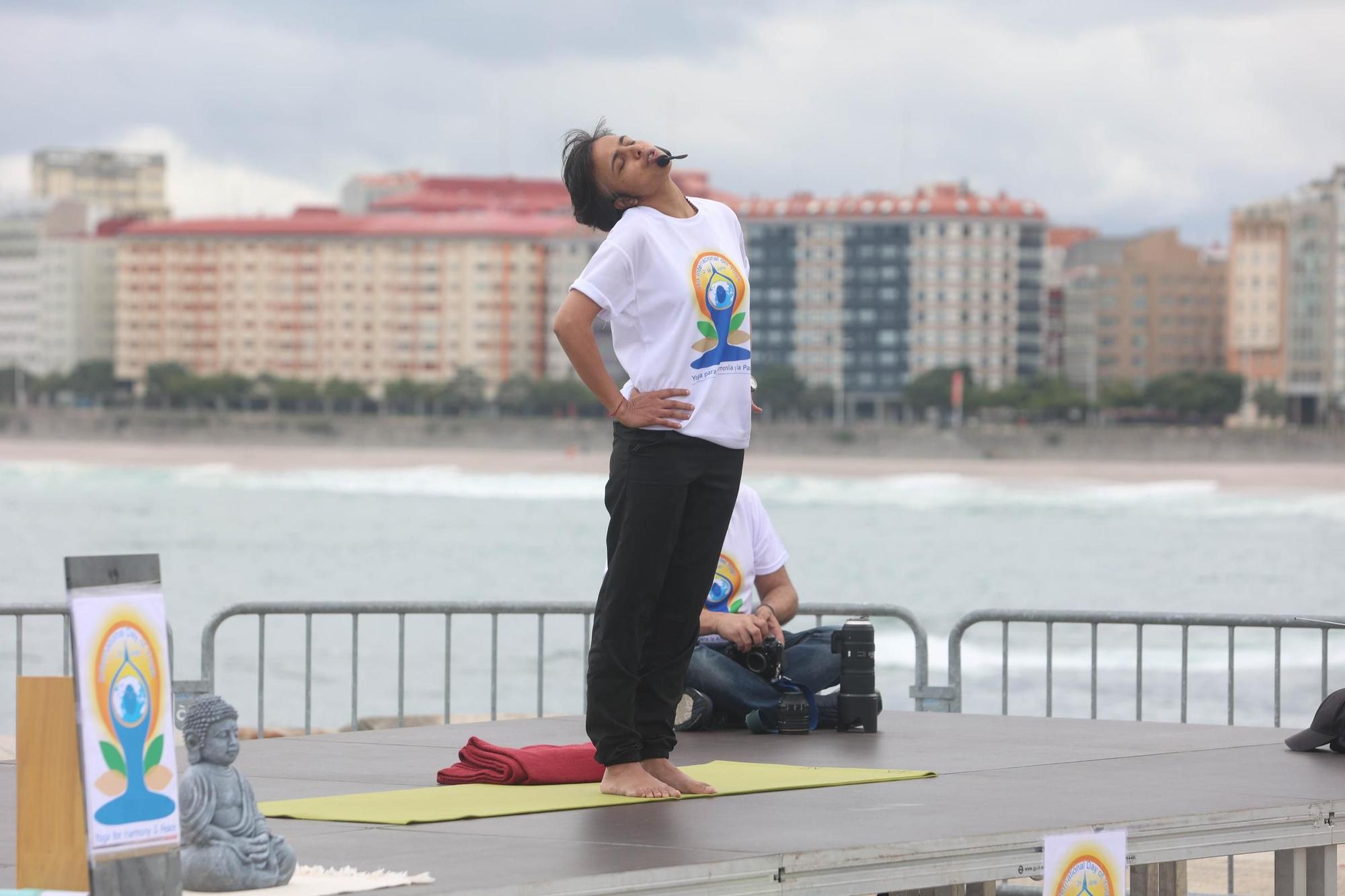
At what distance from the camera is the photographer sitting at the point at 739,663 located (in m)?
5.92

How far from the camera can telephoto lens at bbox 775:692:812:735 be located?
5895mm

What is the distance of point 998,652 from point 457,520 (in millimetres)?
44080

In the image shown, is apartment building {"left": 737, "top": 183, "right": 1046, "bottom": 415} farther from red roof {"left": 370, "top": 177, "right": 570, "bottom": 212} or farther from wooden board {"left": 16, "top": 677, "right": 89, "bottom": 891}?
wooden board {"left": 16, "top": 677, "right": 89, "bottom": 891}

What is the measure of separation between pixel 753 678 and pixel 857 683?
29cm

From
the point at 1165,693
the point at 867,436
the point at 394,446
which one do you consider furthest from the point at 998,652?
the point at 394,446

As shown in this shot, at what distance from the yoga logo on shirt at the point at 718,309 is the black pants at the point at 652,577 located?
0.21 m

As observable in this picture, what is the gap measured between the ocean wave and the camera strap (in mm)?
66034

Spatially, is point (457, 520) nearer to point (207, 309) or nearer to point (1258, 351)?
point (1258, 351)

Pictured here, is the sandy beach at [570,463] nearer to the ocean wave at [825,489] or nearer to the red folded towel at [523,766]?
the ocean wave at [825,489]

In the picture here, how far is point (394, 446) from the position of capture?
369 feet

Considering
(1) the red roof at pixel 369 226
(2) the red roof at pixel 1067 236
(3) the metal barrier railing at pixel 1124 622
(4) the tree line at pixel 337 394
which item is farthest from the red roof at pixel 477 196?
(3) the metal barrier railing at pixel 1124 622

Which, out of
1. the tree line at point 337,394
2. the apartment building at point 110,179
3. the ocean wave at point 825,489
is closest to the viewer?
the ocean wave at point 825,489

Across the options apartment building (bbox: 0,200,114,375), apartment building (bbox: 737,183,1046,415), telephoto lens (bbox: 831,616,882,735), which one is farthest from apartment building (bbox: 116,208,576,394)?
telephoto lens (bbox: 831,616,882,735)

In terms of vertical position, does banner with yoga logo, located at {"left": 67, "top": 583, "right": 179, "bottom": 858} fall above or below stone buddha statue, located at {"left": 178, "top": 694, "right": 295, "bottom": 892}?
above
